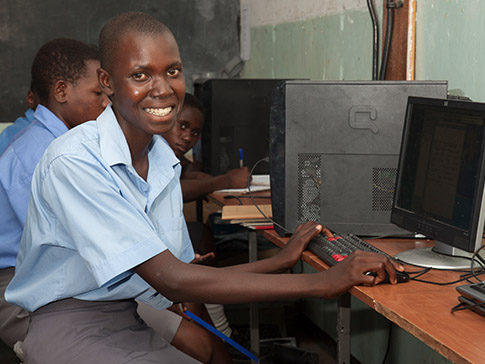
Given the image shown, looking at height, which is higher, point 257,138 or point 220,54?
point 220,54

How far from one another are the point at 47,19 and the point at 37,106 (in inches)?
94.6

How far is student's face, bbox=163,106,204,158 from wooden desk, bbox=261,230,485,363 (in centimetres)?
155

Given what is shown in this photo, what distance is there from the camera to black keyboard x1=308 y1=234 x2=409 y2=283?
1518mm

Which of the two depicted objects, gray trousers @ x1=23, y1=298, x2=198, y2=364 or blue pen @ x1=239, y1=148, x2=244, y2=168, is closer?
gray trousers @ x1=23, y1=298, x2=198, y2=364

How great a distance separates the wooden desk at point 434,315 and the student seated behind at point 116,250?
49 millimetres

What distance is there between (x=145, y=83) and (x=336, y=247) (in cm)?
61

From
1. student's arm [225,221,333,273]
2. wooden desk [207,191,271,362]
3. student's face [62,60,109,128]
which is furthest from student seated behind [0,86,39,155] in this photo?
student's arm [225,221,333,273]

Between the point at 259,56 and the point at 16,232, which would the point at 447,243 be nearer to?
the point at 16,232

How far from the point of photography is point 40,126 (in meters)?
2.05

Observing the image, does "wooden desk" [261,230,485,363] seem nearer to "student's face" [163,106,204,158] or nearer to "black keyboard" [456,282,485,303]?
"black keyboard" [456,282,485,303]

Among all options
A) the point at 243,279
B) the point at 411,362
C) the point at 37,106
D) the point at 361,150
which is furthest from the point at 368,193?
the point at 37,106

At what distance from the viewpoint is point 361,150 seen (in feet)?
5.84

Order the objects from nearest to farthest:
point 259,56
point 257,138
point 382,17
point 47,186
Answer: point 47,186 < point 382,17 < point 257,138 < point 259,56

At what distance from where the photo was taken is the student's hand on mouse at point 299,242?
1.61 meters
